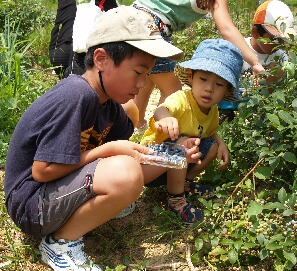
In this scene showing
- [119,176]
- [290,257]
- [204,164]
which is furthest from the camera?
[204,164]

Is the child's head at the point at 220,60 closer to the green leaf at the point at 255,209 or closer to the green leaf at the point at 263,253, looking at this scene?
the green leaf at the point at 255,209

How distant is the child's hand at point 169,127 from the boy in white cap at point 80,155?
0.20 meters

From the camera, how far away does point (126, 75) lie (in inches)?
83.8

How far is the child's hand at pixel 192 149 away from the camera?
2311 mm

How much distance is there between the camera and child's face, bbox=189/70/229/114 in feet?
8.59

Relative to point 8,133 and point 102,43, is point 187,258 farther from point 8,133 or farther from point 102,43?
point 8,133

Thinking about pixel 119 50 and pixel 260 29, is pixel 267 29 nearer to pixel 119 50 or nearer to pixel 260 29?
pixel 260 29

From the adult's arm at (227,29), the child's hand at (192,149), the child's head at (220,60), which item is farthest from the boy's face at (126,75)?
the adult's arm at (227,29)

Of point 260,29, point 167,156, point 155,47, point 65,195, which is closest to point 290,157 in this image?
point 167,156

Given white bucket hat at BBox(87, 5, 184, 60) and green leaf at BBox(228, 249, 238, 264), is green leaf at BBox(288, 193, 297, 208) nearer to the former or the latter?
green leaf at BBox(228, 249, 238, 264)

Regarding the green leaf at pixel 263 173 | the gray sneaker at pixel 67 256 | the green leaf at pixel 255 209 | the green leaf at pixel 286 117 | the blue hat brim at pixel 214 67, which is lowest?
the gray sneaker at pixel 67 256

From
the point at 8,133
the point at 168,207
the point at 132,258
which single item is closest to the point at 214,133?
the point at 168,207

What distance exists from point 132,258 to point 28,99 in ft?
5.69

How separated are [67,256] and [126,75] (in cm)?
76
